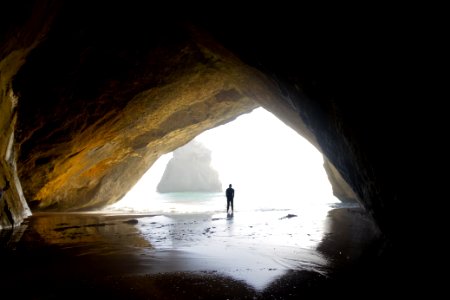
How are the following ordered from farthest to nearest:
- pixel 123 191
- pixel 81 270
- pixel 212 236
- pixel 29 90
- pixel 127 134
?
pixel 123 191 → pixel 127 134 → pixel 29 90 → pixel 212 236 → pixel 81 270

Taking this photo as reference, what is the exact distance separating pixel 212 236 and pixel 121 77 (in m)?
6.69

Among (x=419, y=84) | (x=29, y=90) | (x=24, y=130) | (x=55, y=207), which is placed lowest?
(x=55, y=207)

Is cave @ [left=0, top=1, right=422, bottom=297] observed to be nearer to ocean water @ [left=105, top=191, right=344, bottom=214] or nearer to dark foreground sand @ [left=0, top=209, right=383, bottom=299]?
dark foreground sand @ [left=0, top=209, right=383, bottom=299]

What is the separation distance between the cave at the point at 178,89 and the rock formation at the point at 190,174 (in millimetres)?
80508

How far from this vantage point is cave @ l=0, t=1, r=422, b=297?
4.33 metres

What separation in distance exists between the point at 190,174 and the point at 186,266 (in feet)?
316

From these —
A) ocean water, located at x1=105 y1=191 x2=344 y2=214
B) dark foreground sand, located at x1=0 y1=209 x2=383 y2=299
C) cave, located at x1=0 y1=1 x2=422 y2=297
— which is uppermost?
cave, located at x1=0 y1=1 x2=422 y2=297

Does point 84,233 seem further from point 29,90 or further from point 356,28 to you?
point 356,28

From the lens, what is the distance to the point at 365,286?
3.72m

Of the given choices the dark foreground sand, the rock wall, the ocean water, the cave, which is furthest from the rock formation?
the dark foreground sand

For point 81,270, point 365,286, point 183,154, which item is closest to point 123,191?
point 81,270

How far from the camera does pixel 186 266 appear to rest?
4531 millimetres

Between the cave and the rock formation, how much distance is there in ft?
264

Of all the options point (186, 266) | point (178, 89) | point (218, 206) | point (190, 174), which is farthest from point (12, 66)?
point (190, 174)
